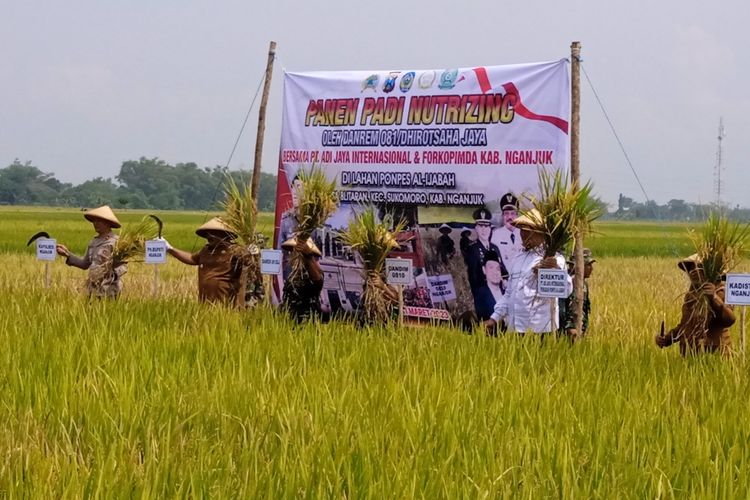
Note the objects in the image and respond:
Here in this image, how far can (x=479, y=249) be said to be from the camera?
7410mm

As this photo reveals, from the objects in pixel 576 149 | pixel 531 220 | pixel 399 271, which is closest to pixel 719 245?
pixel 531 220

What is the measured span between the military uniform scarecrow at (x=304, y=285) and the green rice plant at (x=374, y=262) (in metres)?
0.34

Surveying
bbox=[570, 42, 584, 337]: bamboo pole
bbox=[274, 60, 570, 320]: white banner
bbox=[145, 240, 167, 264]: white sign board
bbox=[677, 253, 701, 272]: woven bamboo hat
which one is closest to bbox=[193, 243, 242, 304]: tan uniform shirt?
bbox=[145, 240, 167, 264]: white sign board

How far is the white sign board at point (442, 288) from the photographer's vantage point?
760 centimetres

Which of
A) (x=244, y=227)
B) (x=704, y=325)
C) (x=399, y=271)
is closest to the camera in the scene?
(x=704, y=325)

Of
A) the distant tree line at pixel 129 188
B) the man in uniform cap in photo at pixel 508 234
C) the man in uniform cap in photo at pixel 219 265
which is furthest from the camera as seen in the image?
the distant tree line at pixel 129 188

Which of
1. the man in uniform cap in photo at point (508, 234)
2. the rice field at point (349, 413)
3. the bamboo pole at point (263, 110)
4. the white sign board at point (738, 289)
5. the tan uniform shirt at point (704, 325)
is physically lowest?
the rice field at point (349, 413)

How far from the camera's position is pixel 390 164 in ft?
26.9

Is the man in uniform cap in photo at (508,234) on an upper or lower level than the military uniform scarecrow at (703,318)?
upper

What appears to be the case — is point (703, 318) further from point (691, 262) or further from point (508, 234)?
point (508, 234)

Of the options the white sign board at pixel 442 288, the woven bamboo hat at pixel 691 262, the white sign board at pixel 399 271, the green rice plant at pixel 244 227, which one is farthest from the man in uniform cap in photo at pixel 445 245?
the woven bamboo hat at pixel 691 262

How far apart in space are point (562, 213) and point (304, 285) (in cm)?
193

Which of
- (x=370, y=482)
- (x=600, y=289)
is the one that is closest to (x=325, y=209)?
→ (x=370, y=482)

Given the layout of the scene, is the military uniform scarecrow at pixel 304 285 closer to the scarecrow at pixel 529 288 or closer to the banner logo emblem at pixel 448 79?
the scarecrow at pixel 529 288
